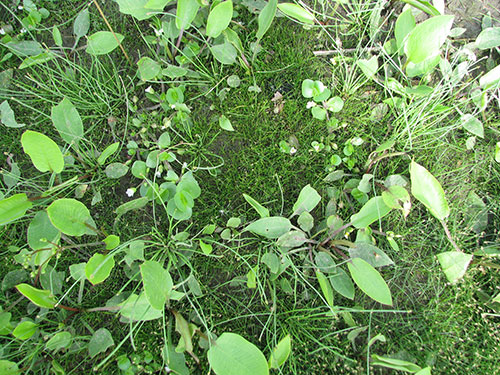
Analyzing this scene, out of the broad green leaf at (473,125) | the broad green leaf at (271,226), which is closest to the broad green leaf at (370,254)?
the broad green leaf at (271,226)

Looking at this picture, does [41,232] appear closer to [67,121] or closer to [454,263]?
[67,121]

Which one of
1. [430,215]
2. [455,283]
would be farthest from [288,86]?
[455,283]

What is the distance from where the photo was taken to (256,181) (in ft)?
3.93

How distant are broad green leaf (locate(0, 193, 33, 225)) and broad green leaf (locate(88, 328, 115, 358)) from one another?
0.42m

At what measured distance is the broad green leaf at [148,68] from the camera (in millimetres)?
1125

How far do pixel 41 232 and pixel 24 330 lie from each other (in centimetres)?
29

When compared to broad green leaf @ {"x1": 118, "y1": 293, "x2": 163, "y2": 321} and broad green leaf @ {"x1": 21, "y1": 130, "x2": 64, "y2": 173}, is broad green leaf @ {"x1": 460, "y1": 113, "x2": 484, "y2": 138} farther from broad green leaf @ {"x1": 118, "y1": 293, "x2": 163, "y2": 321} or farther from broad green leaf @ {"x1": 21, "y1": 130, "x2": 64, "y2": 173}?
broad green leaf @ {"x1": 21, "y1": 130, "x2": 64, "y2": 173}

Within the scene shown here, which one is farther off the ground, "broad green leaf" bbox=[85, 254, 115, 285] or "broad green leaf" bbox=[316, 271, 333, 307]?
"broad green leaf" bbox=[85, 254, 115, 285]

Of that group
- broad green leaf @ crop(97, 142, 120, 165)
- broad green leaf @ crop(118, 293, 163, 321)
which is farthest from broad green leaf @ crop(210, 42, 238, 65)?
broad green leaf @ crop(118, 293, 163, 321)

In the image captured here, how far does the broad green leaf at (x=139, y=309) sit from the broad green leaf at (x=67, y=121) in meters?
0.52

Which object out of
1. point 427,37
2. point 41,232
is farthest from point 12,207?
point 427,37

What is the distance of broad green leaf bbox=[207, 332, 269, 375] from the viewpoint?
0.91m

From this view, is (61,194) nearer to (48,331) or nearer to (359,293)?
(48,331)

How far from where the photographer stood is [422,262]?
3.87ft
